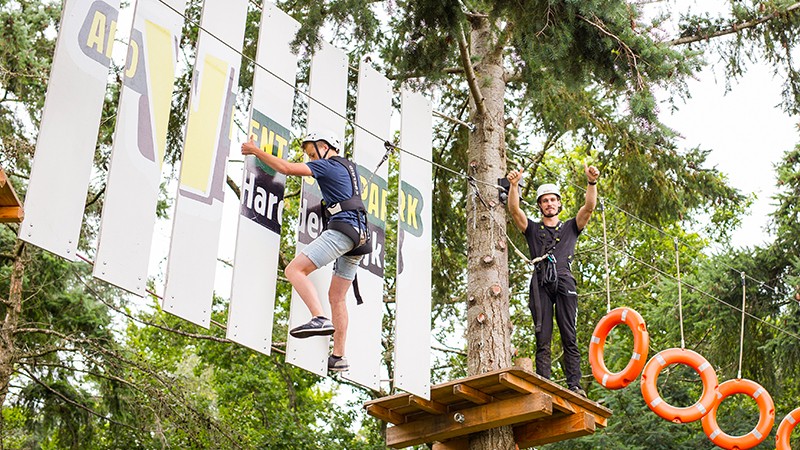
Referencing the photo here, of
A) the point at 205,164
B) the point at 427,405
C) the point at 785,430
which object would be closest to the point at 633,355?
the point at 427,405

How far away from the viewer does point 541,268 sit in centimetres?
793

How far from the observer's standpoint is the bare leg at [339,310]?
686 cm

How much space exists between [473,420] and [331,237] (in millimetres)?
1832

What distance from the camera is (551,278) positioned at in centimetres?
783

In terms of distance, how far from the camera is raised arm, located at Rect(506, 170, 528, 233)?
26.0ft

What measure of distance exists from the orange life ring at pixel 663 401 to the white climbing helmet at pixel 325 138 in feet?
9.50

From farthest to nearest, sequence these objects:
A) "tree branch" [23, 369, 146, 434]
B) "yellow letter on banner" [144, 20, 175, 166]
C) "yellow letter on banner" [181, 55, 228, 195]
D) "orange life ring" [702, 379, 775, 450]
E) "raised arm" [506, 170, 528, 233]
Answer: "tree branch" [23, 369, 146, 434] < "orange life ring" [702, 379, 775, 450] < "raised arm" [506, 170, 528, 233] < "yellow letter on banner" [181, 55, 228, 195] < "yellow letter on banner" [144, 20, 175, 166]

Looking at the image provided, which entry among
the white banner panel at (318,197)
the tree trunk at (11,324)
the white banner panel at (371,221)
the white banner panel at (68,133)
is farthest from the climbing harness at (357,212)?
the tree trunk at (11,324)

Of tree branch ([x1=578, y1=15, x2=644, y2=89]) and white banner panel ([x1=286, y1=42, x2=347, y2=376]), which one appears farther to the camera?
tree branch ([x1=578, y1=15, x2=644, y2=89])

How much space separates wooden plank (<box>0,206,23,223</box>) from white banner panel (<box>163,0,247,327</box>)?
2.76 ft

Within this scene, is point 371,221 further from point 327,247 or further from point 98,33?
point 98,33

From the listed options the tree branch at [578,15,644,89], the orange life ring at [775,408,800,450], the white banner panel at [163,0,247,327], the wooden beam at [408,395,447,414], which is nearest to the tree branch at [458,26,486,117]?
the tree branch at [578,15,644,89]

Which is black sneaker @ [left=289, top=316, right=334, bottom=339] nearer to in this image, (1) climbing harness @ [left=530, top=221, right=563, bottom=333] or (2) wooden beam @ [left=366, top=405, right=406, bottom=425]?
(2) wooden beam @ [left=366, top=405, right=406, bottom=425]

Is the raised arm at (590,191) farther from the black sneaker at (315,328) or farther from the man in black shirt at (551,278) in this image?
the black sneaker at (315,328)
